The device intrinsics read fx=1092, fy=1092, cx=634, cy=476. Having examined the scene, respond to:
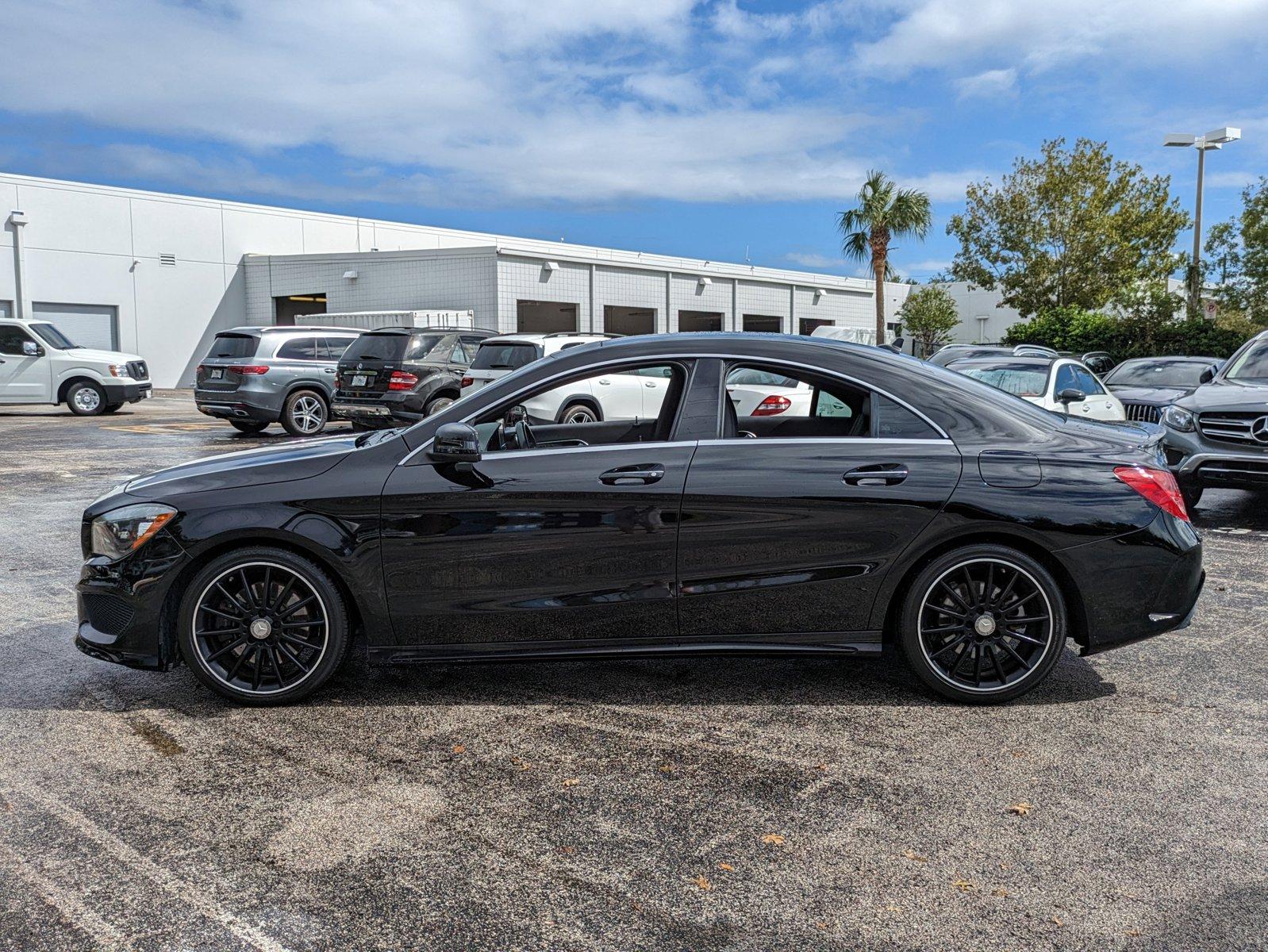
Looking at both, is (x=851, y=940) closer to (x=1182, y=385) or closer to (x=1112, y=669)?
(x=1112, y=669)

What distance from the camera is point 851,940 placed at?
9.50 ft

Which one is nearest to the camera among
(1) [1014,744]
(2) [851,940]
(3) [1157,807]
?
(2) [851,940]

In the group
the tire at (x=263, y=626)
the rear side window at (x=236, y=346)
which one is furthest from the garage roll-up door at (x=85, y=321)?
the tire at (x=263, y=626)

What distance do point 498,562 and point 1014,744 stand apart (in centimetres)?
221

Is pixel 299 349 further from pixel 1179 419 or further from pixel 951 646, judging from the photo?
pixel 951 646

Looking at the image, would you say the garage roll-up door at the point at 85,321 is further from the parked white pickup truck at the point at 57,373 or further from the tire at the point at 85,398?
the tire at the point at 85,398

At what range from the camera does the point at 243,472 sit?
467 cm

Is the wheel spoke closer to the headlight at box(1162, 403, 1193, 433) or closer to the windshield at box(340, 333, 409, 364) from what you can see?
the headlight at box(1162, 403, 1193, 433)

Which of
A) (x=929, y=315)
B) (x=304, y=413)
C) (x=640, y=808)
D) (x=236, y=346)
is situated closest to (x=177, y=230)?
(x=236, y=346)

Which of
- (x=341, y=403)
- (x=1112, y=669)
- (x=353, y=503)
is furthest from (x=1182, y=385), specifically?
(x=353, y=503)

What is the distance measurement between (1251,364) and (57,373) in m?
21.9

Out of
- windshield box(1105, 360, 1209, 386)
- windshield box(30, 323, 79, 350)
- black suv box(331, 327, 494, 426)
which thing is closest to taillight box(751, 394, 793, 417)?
black suv box(331, 327, 494, 426)

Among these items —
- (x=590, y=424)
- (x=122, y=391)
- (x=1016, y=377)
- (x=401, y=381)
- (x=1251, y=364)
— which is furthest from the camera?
(x=122, y=391)

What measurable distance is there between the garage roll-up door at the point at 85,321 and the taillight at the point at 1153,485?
37.8 meters
